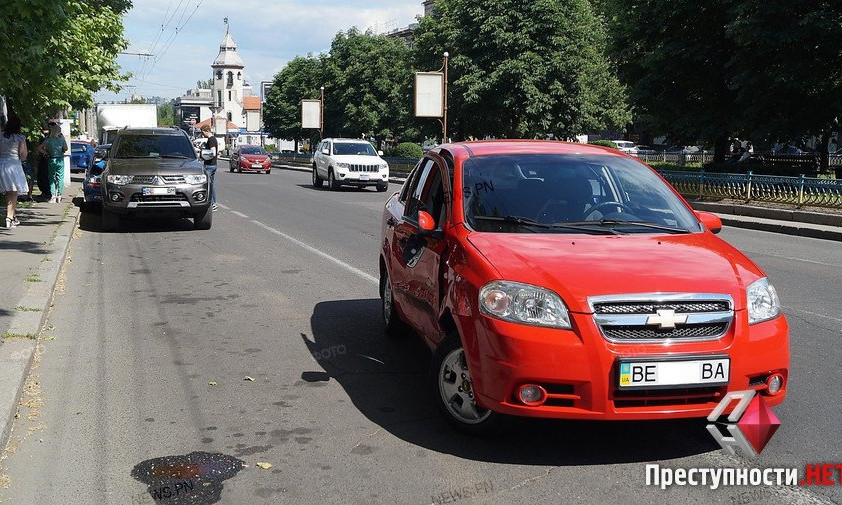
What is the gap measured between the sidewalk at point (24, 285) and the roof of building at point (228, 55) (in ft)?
563

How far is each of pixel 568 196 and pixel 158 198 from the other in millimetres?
11171

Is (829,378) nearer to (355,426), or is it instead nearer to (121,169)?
(355,426)

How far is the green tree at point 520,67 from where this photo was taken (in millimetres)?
44688

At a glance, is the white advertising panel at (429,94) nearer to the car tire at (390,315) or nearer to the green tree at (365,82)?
the green tree at (365,82)

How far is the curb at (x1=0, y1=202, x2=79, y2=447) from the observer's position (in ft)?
16.6

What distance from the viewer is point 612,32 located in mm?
30609

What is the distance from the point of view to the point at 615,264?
14.9ft

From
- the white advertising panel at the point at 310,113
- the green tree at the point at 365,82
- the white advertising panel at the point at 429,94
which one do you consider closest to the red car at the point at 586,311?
the white advertising panel at the point at 429,94

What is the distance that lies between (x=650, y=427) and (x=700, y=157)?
4482cm

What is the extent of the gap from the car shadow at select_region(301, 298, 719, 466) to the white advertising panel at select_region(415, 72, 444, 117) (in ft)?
115

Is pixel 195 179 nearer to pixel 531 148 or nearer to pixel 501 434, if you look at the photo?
pixel 531 148

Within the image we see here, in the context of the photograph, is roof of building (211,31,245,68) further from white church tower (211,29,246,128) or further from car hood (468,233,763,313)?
car hood (468,233,763,313)

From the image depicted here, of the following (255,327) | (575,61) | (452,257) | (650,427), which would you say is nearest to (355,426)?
(452,257)

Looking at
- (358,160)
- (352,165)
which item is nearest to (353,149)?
(358,160)
